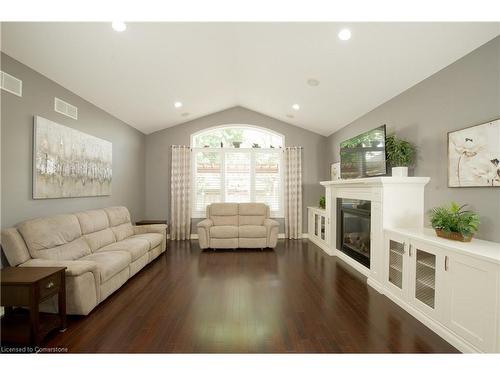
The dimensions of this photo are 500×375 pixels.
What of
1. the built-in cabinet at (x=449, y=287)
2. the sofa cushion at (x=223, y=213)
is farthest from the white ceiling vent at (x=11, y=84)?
the built-in cabinet at (x=449, y=287)

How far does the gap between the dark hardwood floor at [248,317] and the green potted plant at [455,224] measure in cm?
93

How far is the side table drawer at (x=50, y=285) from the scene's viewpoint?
6.57 ft

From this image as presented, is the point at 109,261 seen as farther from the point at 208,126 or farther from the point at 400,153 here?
the point at 208,126

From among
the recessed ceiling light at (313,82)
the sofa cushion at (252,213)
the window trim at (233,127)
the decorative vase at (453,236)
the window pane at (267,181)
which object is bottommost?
the sofa cushion at (252,213)

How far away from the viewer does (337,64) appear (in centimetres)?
339

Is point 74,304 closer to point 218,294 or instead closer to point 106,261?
point 106,261

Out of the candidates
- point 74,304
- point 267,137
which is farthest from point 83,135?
point 267,137

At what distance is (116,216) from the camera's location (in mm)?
4328

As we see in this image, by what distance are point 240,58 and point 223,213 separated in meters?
3.38

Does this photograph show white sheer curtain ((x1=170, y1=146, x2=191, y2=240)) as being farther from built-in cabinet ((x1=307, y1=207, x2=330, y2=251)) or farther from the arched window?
built-in cabinet ((x1=307, y1=207, x2=330, y2=251))

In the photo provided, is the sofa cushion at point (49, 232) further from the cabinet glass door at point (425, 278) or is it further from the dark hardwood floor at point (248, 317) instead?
the cabinet glass door at point (425, 278)

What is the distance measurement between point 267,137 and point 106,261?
15.9 ft

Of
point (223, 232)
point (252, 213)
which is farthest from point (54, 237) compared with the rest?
point (252, 213)

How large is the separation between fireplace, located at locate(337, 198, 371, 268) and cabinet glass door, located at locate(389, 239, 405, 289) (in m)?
0.69
